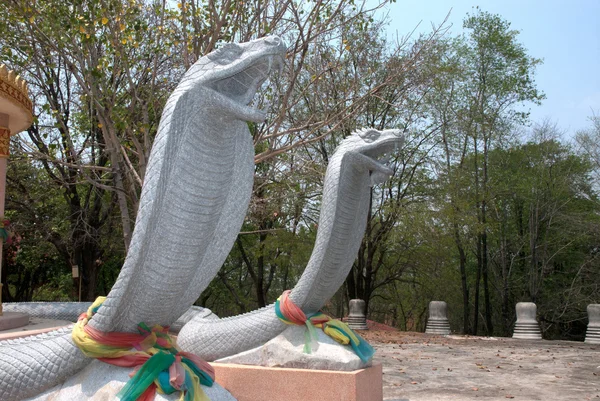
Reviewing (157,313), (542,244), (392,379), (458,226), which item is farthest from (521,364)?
(542,244)

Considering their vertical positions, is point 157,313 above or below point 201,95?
below

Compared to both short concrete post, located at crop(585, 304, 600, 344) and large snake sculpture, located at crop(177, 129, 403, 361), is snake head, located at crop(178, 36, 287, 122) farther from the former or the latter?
short concrete post, located at crop(585, 304, 600, 344)

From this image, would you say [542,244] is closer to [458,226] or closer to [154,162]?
[458,226]

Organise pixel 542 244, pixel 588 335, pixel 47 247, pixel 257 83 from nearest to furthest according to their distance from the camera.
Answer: pixel 257 83
pixel 588 335
pixel 47 247
pixel 542 244

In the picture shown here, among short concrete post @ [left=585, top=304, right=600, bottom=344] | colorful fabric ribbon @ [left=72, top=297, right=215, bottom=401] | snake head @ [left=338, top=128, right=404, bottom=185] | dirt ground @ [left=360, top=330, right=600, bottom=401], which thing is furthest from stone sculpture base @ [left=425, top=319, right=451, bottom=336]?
colorful fabric ribbon @ [left=72, top=297, right=215, bottom=401]

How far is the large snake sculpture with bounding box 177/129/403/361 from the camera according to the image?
5363 millimetres

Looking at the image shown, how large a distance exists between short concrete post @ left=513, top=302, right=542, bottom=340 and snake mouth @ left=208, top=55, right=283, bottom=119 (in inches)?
495

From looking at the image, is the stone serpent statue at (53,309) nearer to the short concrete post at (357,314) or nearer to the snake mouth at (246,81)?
the snake mouth at (246,81)

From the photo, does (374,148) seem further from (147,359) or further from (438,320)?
(438,320)

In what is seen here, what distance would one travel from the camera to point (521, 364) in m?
8.69

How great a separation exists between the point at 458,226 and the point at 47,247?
11776 millimetres

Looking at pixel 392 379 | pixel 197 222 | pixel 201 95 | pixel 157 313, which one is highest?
pixel 201 95

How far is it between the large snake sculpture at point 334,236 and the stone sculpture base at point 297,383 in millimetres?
292

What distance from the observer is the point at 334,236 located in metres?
Result: 5.38
